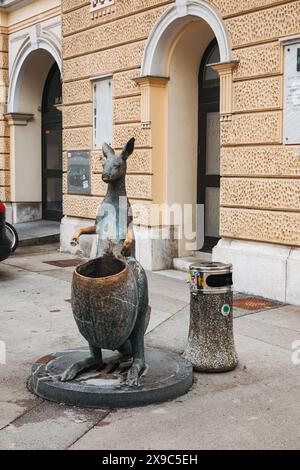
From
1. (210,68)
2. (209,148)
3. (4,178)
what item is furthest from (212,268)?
(4,178)

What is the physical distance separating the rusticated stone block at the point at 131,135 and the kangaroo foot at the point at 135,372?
5.77 m

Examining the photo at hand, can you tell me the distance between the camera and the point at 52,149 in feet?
51.4

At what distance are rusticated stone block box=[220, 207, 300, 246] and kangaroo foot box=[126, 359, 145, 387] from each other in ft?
11.7

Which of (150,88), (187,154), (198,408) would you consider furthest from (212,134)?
(198,408)

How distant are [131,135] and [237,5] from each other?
112 inches

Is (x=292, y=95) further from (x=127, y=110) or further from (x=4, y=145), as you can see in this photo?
(x=4, y=145)

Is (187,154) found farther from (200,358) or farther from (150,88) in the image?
(200,358)

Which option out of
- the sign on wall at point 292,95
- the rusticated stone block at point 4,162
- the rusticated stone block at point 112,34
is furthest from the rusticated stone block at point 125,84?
the rusticated stone block at point 4,162

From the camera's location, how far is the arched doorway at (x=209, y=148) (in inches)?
406

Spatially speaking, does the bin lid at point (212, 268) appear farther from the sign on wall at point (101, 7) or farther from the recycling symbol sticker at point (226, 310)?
the sign on wall at point (101, 7)

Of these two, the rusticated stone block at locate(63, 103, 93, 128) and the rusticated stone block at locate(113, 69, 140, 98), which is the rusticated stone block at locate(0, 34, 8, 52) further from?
the rusticated stone block at locate(113, 69, 140, 98)

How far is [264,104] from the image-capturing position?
8.22m

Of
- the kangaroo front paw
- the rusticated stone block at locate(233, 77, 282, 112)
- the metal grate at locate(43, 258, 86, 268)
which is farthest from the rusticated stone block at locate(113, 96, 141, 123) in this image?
the kangaroo front paw
